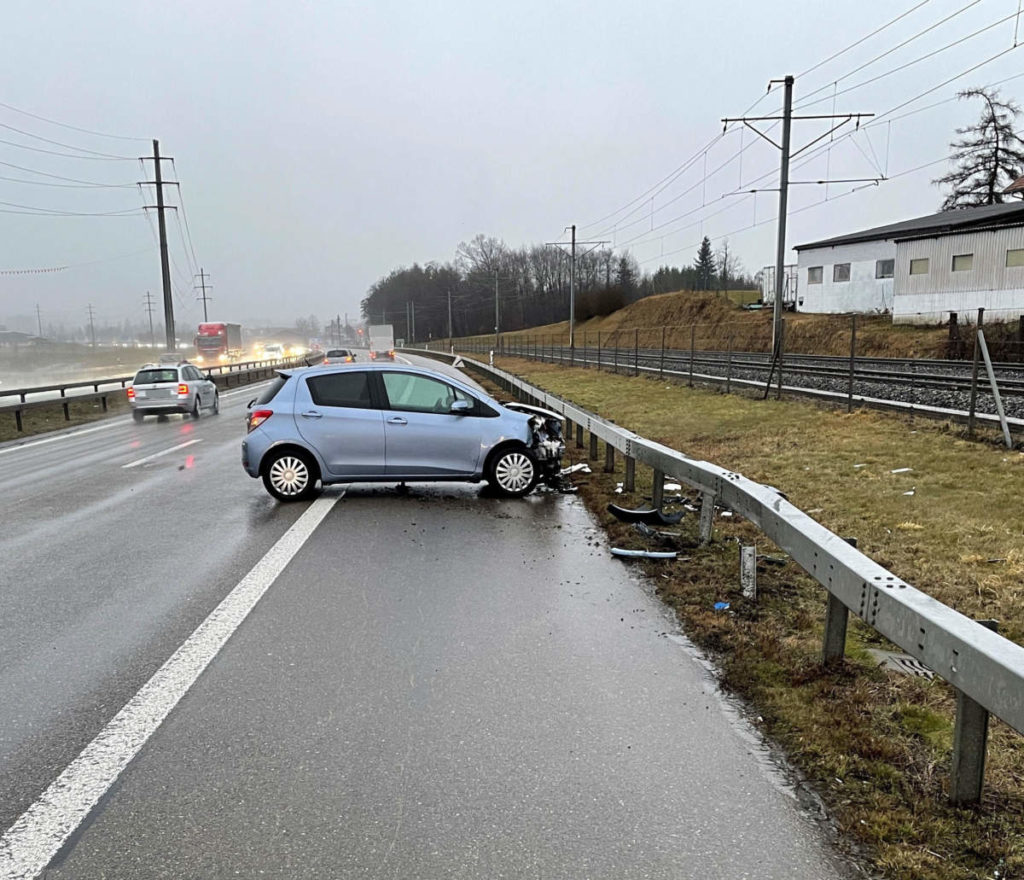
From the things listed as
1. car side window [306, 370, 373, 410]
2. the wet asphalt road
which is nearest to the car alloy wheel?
car side window [306, 370, 373, 410]

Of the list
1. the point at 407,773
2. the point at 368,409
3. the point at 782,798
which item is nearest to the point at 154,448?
the point at 368,409

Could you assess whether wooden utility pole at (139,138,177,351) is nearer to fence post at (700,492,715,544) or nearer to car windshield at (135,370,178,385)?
car windshield at (135,370,178,385)

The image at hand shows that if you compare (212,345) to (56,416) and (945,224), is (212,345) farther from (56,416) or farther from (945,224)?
(945,224)

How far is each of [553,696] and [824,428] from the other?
39.1 ft

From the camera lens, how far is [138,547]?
292 inches

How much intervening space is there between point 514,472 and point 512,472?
0.09 feet

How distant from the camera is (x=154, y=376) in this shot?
2275 centimetres

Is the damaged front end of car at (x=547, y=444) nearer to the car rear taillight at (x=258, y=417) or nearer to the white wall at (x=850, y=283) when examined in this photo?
the car rear taillight at (x=258, y=417)

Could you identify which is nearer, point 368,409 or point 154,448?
point 368,409

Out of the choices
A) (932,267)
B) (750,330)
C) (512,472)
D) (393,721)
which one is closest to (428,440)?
(512,472)

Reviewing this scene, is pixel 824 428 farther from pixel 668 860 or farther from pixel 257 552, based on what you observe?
pixel 668 860

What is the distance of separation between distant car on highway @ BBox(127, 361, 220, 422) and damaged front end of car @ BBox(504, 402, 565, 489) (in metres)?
15.4

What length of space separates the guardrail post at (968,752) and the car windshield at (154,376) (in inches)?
906

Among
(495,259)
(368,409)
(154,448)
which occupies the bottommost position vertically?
(154,448)
